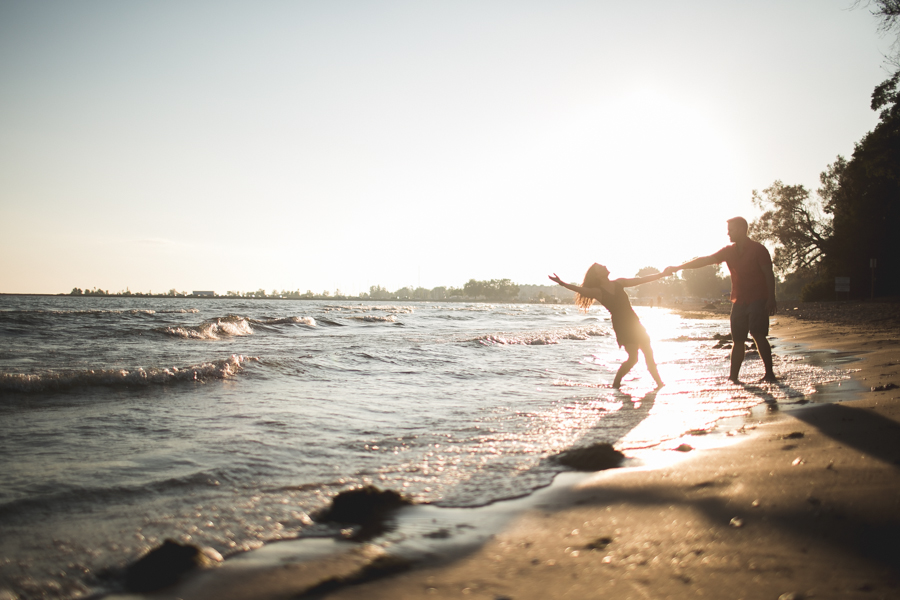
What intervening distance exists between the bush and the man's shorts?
45239 millimetres

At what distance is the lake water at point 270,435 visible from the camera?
2.64 meters

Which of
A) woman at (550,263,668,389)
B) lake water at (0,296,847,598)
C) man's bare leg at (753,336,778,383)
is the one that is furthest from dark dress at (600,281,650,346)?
man's bare leg at (753,336,778,383)

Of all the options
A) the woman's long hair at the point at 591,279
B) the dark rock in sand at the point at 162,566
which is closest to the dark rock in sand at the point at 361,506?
the dark rock in sand at the point at 162,566

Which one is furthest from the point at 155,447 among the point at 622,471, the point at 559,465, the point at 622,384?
the point at 622,384

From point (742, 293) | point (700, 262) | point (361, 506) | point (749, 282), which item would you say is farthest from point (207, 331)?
point (361, 506)

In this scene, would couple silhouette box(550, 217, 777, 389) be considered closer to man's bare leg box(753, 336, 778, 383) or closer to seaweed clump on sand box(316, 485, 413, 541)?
man's bare leg box(753, 336, 778, 383)

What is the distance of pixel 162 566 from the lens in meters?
2.09

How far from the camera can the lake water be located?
2639 millimetres

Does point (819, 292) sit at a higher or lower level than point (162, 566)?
higher

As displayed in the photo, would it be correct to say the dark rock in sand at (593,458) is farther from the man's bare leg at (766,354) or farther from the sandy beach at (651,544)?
the man's bare leg at (766,354)

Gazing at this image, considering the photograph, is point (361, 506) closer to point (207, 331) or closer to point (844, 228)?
point (207, 331)

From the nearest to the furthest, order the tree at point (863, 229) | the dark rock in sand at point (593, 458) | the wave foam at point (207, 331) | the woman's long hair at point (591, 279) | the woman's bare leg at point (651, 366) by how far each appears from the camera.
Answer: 1. the dark rock in sand at point (593, 458)
2. the woman's bare leg at point (651, 366)
3. the woman's long hair at point (591, 279)
4. the wave foam at point (207, 331)
5. the tree at point (863, 229)

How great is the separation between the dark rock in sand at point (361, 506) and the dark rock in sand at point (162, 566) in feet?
2.17

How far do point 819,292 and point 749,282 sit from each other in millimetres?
47691
